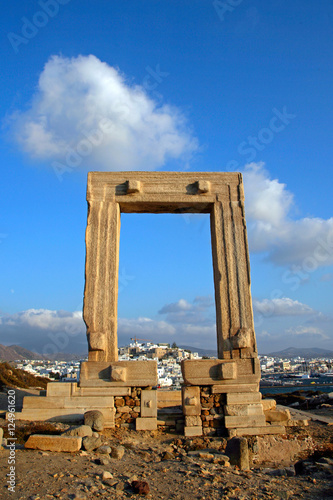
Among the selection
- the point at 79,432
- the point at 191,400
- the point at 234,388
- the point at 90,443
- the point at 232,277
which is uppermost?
the point at 232,277

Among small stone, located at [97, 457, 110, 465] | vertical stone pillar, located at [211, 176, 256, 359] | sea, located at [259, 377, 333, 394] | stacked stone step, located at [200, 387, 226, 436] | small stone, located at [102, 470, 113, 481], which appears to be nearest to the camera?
small stone, located at [102, 470, 113, 481]

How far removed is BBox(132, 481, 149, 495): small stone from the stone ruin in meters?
3.47

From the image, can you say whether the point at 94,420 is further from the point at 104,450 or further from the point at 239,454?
the point at 239,454

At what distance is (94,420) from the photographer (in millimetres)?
7719

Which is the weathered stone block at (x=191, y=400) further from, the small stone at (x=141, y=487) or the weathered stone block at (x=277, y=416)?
the small stone at (x=141, y=487)

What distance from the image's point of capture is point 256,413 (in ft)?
27.6

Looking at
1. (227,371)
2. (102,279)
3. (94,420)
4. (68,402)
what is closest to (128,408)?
(94,420)

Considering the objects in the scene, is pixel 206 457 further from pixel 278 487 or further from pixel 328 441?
pixel 328 441

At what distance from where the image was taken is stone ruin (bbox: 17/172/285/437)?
841 centimetres

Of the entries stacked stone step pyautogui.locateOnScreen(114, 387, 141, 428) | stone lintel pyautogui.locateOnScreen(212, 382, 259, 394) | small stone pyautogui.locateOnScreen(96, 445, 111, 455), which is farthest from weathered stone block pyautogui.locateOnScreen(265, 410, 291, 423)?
small stone pyautogui.locateOnScreen(96, 445, 111, 455)

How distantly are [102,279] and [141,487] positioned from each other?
520 cm

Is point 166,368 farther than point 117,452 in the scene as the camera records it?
Yes

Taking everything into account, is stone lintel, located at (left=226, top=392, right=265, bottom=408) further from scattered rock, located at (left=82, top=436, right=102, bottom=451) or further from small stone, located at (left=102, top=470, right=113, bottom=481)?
small stone, located at (left=102, top=470, right=113, bottom=481)

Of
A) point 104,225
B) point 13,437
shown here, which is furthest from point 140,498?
point 104,225
